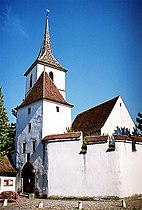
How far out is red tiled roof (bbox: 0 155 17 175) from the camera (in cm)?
1594

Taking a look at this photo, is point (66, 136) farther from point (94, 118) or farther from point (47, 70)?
→ point (47, 70)

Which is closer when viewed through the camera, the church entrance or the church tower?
the church entrance

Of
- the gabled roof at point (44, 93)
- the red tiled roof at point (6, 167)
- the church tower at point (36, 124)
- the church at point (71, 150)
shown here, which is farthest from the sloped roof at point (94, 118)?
the red tiled roof at point (6, 167)

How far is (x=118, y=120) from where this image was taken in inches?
725

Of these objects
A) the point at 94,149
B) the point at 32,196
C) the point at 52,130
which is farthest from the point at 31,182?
the point at 94,149

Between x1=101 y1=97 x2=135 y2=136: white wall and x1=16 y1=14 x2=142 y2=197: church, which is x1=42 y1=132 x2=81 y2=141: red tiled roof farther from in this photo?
x1=101 y1=97 x2=135 y2=136: white wall

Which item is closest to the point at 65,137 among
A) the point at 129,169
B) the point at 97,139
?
the point at 97,139

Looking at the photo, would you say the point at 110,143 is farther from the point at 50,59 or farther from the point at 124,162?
the point at 50,59

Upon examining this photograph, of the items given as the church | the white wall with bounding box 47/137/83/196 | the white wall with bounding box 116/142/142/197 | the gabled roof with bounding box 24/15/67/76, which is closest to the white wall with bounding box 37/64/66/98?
the gabled roof with bounding box 24/15/67/76

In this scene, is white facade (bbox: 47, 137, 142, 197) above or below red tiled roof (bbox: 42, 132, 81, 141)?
below

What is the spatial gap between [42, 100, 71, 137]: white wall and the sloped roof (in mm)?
1970

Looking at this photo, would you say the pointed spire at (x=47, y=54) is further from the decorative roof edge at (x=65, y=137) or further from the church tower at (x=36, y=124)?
the decorative roof edge at (x=65, y=137)

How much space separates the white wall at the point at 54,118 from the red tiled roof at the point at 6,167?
3.42m

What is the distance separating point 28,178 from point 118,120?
25.7ft
